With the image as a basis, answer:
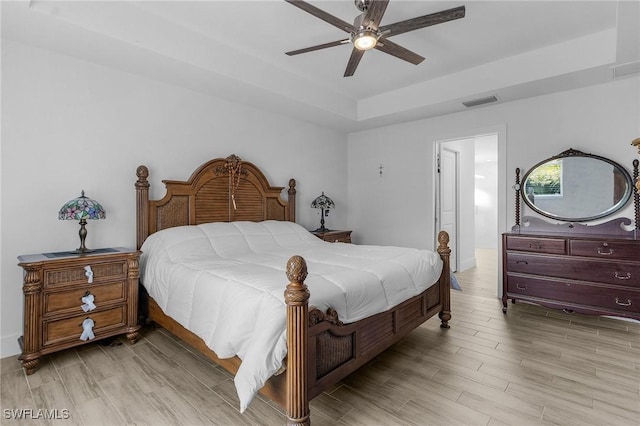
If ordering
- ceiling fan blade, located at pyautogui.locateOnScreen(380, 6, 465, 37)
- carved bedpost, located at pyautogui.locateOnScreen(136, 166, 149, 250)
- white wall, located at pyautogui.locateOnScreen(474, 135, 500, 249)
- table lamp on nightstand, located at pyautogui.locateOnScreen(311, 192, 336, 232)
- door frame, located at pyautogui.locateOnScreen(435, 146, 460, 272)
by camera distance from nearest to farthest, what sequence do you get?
ceiling fan blade, located at pyautogui.locateOnScreen(380, 6, 465, 37), carved bedpost, located at pyautogui.locateOnScreen(136, 166, 149, 250), table lamp on nightstand, located at pyautogui.locateOnScreen(311, 192, 336, 232), door frame, located at pyautogui.locateOnScreen(435, 146, 460, 272), white wall, located at pyautogui.locateOnScreen(474, 135, 500, 249)

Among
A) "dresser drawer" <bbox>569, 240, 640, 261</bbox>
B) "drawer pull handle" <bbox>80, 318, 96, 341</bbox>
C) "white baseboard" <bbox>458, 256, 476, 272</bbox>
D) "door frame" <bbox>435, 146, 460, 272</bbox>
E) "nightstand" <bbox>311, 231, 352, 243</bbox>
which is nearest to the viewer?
"drawer pull handle" <bbox>80, 318, 96, 341</bbox>

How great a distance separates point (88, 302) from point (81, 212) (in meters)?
0.70

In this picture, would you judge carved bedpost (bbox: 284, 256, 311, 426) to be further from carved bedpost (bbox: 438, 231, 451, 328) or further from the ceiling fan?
carved bedpost (bbox: 438, 231, 451, 328)

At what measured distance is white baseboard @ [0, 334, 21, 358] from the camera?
246 centimetres

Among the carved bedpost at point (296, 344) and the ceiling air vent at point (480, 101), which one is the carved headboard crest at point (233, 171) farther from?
the ceiling air vent at point (480, 101)

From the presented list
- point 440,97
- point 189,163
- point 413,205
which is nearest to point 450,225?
point 413,205

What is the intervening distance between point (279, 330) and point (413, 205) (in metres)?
3.75

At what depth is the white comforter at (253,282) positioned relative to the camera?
158cm

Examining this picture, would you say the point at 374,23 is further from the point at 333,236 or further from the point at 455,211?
the point at 455,211

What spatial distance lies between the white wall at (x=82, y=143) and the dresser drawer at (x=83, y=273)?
Answer: 51cm

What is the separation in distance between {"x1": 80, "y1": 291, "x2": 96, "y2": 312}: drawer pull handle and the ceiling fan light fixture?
9.10 ft

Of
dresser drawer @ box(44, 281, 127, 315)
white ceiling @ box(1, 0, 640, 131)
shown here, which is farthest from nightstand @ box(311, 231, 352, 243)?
dresser drawer @ box(44, 281, 127, 315)

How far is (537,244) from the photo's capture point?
3.34 metres

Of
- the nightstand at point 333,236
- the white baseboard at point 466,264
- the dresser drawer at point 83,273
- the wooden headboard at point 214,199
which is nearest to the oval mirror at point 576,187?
the white baseboard at point 466,264
